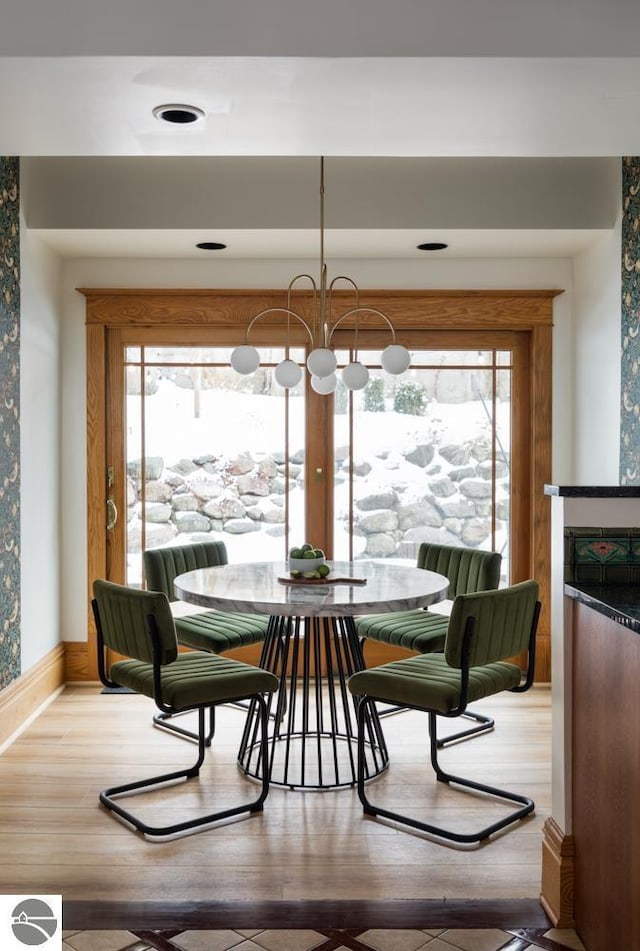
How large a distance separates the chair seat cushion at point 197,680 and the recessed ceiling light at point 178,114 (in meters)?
1.80

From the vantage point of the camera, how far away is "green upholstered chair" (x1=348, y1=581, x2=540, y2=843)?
9.09ft

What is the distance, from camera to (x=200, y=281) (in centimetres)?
473

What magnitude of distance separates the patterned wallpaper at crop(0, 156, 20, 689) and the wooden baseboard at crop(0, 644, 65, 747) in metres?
0.08

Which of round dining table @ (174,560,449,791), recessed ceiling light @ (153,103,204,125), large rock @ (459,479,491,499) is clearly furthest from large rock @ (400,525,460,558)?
recessed ceiling light @ (153,103,204,125)

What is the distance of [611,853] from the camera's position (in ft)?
6.64

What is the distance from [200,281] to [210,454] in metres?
0.98

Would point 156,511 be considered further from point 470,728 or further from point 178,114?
point 178,114

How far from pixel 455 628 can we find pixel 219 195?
2.53 metres

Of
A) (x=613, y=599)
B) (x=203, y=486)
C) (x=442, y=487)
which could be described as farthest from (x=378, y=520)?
(x=613, y=599)

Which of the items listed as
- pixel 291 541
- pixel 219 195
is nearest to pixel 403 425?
pixel 291 541

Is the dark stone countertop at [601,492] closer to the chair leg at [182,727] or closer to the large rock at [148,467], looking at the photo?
the chair leg at [182,727]

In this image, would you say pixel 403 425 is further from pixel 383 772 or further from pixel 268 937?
pixel 268 937

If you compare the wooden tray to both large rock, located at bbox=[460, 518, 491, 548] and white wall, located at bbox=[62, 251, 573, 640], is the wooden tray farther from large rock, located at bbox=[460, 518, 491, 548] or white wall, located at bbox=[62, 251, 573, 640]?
white wall, located at bbox=[62, 251, 573, 640]

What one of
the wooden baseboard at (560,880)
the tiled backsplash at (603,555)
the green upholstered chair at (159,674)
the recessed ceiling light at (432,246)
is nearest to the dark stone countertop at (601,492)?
the tiled backsplash at (603,555)
